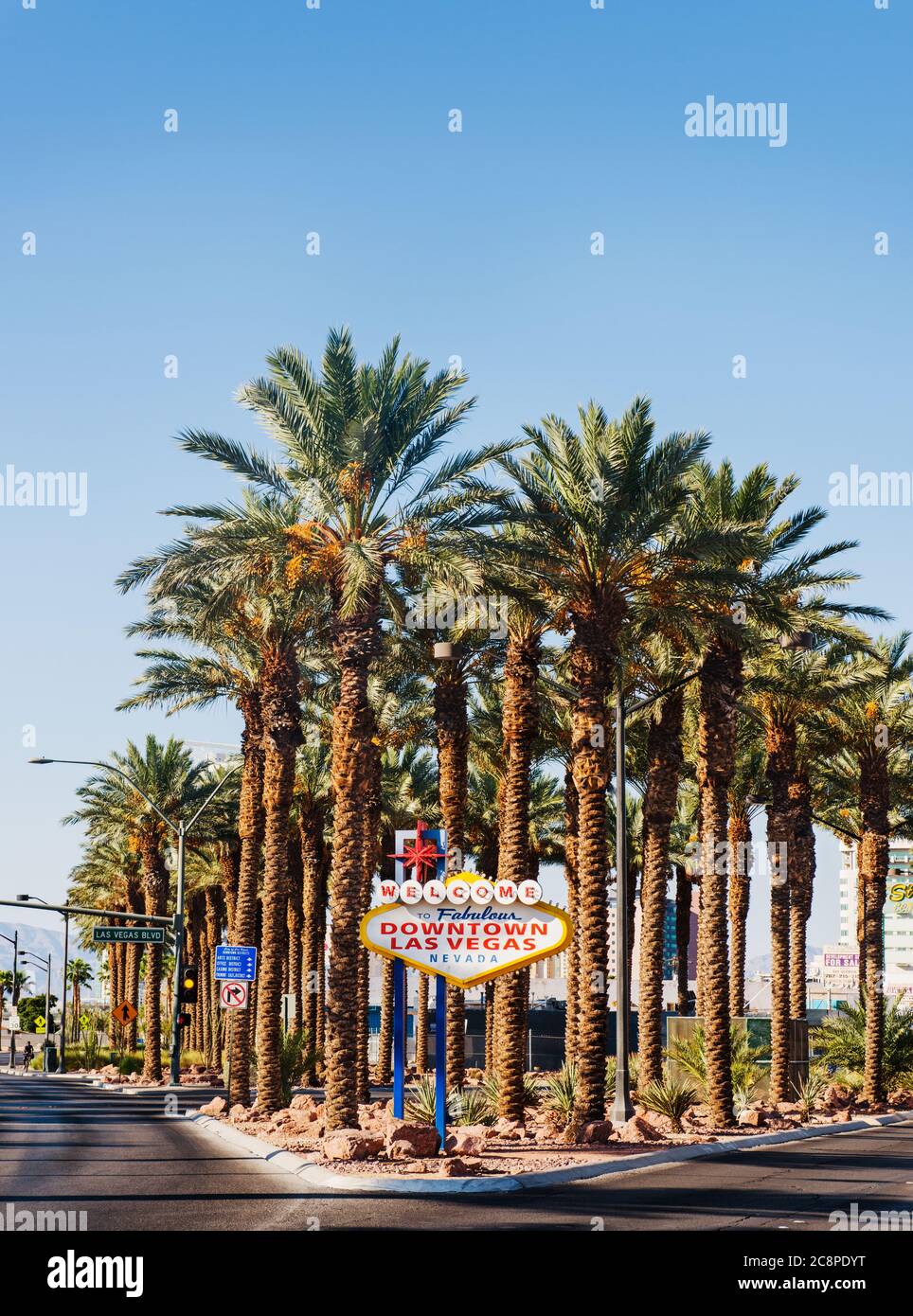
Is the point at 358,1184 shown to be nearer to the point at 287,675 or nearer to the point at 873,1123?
the point at 287,675

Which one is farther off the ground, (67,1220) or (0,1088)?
(67,1220)

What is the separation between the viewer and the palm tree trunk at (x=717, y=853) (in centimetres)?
3397

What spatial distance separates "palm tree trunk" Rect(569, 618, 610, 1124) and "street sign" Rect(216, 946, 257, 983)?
10.2 m

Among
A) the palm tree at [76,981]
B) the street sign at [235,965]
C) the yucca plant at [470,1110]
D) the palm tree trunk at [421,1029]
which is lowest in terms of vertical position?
the palm tree at [76,981]

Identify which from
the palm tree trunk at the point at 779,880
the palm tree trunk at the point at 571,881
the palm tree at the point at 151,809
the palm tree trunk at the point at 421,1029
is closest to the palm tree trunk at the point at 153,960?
the palm tree at the point at 151,809

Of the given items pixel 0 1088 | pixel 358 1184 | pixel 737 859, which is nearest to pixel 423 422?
pixel 358 1184

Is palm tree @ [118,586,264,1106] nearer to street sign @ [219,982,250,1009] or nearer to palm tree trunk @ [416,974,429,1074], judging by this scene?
street sign @ [219,982,250,1009]

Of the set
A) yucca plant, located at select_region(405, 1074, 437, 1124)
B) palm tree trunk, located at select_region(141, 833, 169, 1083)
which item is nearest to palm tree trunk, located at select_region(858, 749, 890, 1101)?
yucca plant, located at select_region(405, 1074, 437, 1124)

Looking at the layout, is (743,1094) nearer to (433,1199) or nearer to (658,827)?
(658,827)

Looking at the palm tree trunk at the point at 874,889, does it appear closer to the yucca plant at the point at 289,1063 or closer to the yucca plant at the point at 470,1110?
the yucca plant at the point at 289,1063

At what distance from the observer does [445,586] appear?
93.5ft

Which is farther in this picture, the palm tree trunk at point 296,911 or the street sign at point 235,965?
the palm tree trunk at point 296,911

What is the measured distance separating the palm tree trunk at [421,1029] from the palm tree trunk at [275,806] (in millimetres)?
18106

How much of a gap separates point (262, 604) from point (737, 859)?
77.7 feet
